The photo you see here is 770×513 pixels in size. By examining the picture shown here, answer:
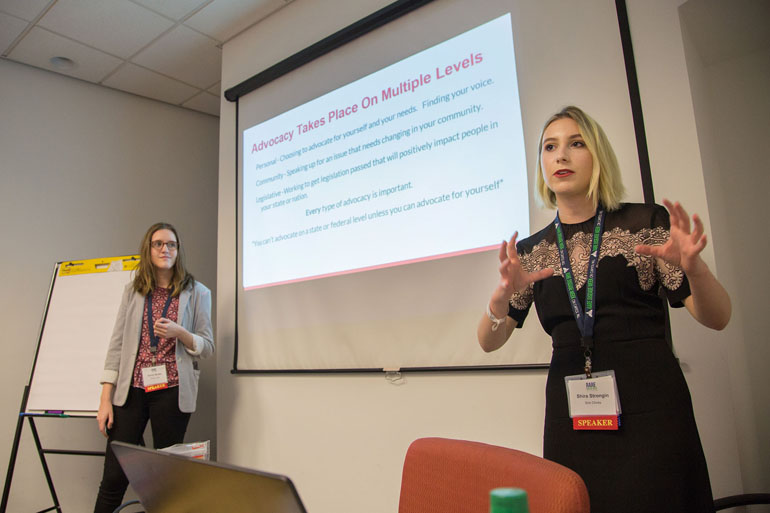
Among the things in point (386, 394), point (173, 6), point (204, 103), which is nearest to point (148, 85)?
point (204, 103)

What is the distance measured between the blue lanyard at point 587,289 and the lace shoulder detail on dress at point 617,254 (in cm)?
1

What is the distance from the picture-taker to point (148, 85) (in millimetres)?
3699

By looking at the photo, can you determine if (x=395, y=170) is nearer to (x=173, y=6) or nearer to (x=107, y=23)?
(x=173, y=6)

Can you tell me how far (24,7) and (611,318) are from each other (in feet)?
11.4

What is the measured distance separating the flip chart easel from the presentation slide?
75 cm

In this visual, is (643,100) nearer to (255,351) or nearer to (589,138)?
(589,138)

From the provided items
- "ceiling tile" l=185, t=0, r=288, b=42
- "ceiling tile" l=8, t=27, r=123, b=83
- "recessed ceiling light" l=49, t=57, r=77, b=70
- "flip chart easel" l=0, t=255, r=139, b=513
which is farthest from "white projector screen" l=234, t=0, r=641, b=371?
"recessed ceiling light" l=49, t=57, r=77, b=70

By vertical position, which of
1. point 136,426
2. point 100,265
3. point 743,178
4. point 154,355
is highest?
point 743,178

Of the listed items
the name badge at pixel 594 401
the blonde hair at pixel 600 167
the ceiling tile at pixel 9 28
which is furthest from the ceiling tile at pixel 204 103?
the name badge at pixel 594 401

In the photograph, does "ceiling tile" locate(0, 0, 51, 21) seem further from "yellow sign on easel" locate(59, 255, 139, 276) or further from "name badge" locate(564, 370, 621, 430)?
"name badge" locate(564, 370, 621, 430)

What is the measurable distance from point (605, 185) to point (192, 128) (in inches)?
143

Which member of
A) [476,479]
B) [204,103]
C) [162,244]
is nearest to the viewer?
[476,479]

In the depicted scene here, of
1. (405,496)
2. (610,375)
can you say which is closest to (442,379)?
(610,375)

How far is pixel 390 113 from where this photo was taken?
7.66 ft
